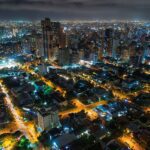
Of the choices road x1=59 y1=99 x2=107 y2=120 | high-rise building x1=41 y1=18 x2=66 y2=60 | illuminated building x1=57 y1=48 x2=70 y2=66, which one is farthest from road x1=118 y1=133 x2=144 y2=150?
high-rise building x1=41 y1=18 x2=66 y2=60

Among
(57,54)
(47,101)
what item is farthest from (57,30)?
(47,101)

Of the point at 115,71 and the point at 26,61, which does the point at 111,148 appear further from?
the point at 26,61

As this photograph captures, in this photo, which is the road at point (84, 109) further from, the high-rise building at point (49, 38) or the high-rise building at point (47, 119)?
the high-rise building at point (49, 38)

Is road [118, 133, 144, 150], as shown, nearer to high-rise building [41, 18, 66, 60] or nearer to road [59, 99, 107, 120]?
road [59, 99, 107, 120]

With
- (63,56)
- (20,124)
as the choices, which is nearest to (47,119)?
(20,124)

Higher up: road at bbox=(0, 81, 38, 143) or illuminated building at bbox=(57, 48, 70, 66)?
illuminated building at bbox=(57, 48, 70, 66)

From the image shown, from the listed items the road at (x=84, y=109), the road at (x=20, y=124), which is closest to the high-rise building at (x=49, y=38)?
the road at (x=20, y=124)

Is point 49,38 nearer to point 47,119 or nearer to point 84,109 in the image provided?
point 84,109

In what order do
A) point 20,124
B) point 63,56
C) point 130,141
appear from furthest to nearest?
1. point 63,56
2. point 20,124
3. point 130,141
